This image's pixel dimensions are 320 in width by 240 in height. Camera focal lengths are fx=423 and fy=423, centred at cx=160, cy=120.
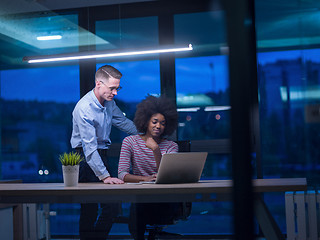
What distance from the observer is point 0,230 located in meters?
3.67

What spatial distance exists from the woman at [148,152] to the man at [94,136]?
25cm

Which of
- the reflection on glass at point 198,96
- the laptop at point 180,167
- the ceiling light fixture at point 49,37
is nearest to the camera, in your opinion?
the laptop at point 180,167

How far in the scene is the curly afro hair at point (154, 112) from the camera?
3076mm

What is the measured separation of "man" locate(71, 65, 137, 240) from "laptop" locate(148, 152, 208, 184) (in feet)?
2.80

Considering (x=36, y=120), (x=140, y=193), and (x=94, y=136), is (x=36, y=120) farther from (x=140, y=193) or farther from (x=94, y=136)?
(x=140, y=193)

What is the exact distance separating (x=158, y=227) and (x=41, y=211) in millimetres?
1856

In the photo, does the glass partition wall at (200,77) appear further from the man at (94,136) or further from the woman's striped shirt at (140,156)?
the woman's striped shirt at (140,156)

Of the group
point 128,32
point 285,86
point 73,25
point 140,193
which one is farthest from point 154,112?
point 73,25

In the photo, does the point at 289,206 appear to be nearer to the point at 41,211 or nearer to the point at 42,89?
the point at 41,211

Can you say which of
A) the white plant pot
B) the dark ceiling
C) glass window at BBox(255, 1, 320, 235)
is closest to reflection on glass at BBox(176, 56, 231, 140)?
Answer: the dark ceiling

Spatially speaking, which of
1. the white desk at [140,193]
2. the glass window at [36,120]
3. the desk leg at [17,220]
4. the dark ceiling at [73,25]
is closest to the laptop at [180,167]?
the white desk at [140,193]

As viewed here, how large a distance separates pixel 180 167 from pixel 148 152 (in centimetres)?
77

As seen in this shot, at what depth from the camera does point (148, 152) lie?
297 centimetres

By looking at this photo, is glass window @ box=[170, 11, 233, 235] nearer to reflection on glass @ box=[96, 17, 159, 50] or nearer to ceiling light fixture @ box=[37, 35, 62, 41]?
reflection on glass @ box=[96, 17, 159, 50]
